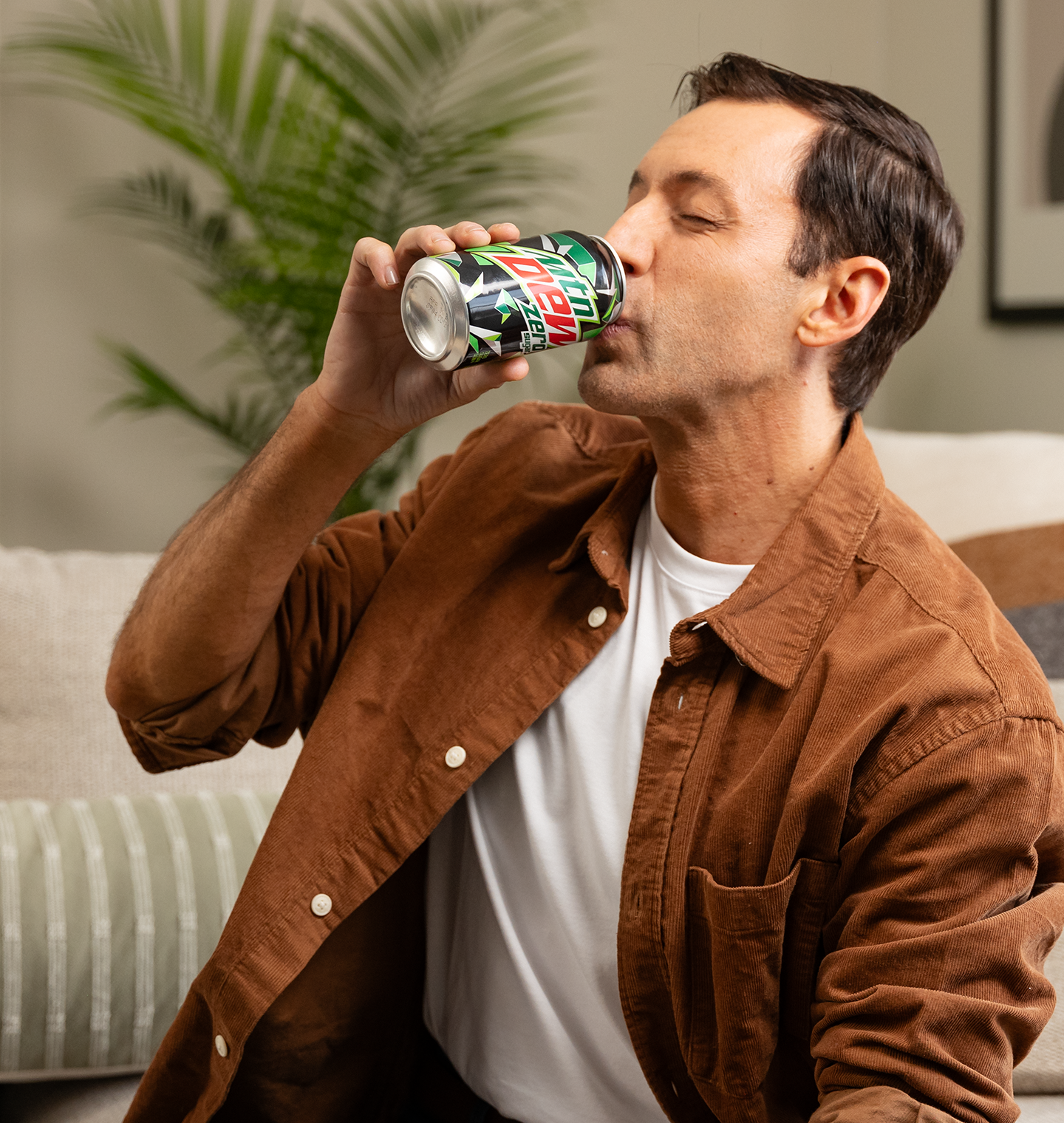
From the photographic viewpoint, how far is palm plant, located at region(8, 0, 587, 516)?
2037mm

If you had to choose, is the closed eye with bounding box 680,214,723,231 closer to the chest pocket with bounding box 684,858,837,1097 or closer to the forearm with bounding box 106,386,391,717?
the forearm with bounding box 106,386,391,717

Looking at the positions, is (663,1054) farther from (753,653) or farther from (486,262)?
(486,262)

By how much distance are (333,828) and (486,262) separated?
50 centimetres

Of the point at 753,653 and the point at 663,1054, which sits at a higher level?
the point at 753,653

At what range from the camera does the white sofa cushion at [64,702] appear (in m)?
1.34

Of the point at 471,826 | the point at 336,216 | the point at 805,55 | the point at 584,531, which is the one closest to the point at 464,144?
the point at 336,216

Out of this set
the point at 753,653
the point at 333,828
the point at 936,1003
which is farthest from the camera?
the point at 333,828

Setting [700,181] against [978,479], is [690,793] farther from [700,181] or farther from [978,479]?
[978,479]

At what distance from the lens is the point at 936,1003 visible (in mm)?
711

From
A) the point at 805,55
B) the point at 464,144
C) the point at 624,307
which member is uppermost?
the point at 805,55

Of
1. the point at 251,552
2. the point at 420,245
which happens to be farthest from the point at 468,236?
the point at 251,552

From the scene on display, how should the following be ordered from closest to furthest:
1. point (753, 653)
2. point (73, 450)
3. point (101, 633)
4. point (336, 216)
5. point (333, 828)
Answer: point (753, 653) → point (333, 828) → point (101, 633) → point (336, 216) → point (73, 450)

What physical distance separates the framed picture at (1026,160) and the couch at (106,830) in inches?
29.7

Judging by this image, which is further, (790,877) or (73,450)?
(73,450)
